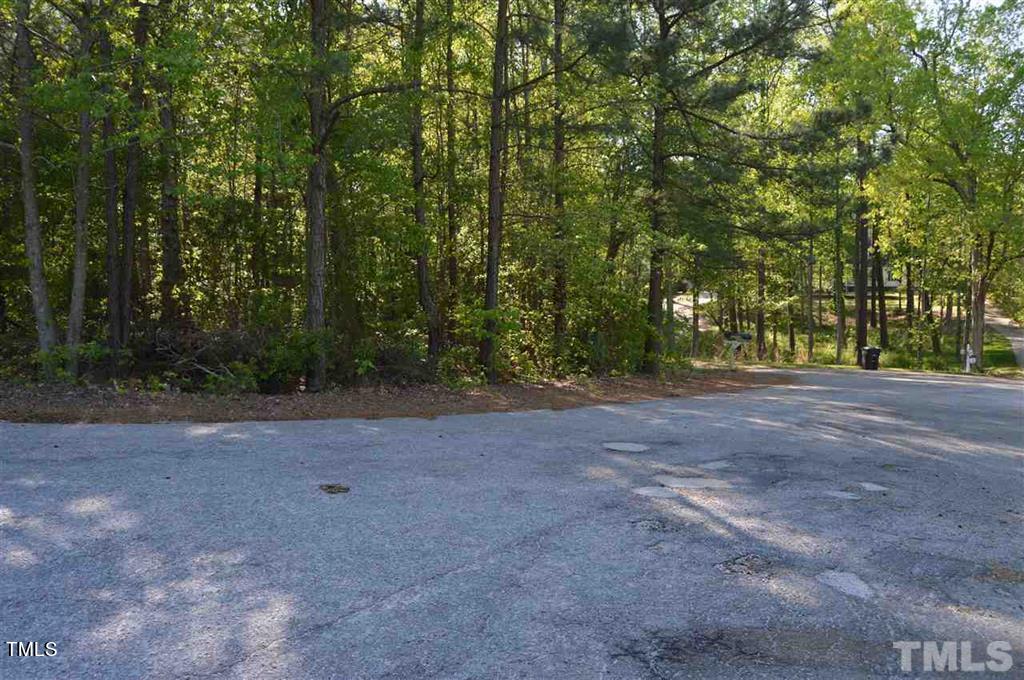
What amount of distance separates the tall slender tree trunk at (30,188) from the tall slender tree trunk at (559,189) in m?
8.79

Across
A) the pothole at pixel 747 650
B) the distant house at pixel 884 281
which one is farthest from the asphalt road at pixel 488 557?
the distant house at pixel 884 281

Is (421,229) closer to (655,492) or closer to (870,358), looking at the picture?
(655,492)

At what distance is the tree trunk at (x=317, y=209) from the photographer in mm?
12164

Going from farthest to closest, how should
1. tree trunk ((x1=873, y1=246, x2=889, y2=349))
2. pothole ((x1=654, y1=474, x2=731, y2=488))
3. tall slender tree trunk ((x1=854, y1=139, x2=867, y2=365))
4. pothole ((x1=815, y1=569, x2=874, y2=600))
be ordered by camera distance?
tree trunk ((x1=873, y1=246, x2=889, y2=349)) → tall slender tree trunk ((x1=854, y1=139, x2=867, y2=365)) → pothole ((x1=654, y1=474, x2=731, y2=488)) → pothole ((x1=815, y1=569, x2=874, y2=600))

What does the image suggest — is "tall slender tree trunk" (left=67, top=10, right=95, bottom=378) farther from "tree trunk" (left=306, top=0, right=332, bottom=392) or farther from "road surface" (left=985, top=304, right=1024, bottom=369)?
"road surface" (left=985, top=304, right=1024, bottom=369)

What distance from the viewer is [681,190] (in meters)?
17.3

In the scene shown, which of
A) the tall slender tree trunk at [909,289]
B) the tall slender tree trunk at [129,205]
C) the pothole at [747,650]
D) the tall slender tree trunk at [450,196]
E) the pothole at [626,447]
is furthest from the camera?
the tall slender tree trunk at [909,289]

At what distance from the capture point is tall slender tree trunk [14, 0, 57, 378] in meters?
11.4

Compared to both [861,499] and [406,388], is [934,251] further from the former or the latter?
[861,499]

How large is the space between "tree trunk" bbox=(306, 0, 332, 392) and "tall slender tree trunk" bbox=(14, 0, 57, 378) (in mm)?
3989

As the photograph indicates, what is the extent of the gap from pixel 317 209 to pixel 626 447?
277 inches

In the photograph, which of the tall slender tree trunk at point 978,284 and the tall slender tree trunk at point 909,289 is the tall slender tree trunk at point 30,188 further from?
the tall slender tree trunk at point 909,289

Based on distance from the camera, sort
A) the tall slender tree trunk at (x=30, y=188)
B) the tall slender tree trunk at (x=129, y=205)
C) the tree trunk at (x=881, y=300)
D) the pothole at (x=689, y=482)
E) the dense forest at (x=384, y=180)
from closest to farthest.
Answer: the pothole at (x=689, y=482)
the tall slender tree trunk at (x=30, y=188)
the dense forest at (x=384, y=180)
the tall slender tree trunk at (x=129, y=205)
the tree trunk at (x=881, y=300)

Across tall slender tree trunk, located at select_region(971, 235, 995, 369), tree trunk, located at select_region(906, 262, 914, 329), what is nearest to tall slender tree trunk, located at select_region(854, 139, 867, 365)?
tall slender tree trunk, located at select_region(971, 235, 995, 369)
